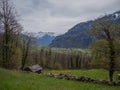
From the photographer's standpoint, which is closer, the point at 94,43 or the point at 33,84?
the point at 33,84

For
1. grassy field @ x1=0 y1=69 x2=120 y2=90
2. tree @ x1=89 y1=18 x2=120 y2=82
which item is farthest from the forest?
grassy field @ x1=0 y1=69 x2=120 y2=90

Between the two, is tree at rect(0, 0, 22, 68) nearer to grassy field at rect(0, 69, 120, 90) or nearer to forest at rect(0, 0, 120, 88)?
forest at rect(0, 0, 120, 88)

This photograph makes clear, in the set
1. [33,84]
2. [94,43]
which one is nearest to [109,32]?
[94,43]

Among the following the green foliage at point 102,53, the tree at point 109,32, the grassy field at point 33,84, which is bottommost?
the grassy field at point 33,84

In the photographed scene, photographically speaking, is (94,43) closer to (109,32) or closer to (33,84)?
(109,32)

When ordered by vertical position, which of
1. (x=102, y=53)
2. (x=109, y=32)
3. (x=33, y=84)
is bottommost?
(x=33, y=84)

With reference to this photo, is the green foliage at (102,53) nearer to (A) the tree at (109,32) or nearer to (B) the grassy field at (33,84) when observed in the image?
(A) the tree at (109,32)

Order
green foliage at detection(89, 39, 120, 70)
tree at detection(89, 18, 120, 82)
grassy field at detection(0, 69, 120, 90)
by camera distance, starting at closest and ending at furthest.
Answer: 1. grassy field at detection(0, 69, 120, 90)
2. green foliage at detection(89, 39, 120, 70)
3. tree at detection(89, 18, 120, 82)

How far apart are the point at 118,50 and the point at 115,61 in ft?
6.16

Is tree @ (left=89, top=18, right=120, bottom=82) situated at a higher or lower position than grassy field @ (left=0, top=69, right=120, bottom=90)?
higher

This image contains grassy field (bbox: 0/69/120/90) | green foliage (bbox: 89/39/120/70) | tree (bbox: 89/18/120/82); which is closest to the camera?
grassy field (bbox: 0/69/120/90)

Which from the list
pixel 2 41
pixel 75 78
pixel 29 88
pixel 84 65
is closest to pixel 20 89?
pixel 29 88

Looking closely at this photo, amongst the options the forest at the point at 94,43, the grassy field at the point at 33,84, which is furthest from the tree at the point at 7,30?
the grassy field at the point at 33,84

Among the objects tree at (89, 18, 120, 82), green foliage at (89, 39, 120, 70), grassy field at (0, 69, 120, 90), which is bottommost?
grassy field at (0, 69, 120, 90)
